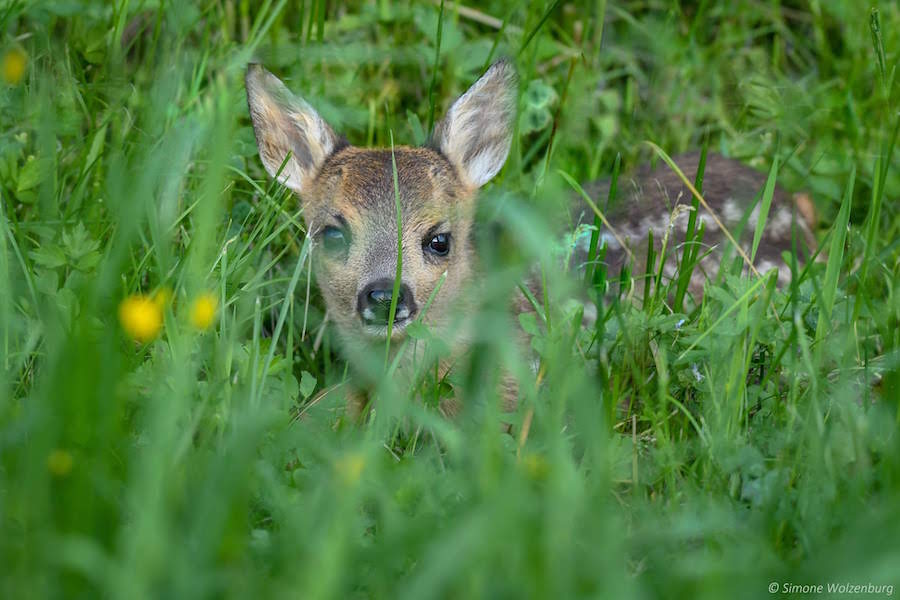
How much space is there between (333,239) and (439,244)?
407 mm

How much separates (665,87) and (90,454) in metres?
4.33

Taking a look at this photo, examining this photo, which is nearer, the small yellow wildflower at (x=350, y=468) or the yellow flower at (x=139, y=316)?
the small yellow wildflower at (x=350, y=468)

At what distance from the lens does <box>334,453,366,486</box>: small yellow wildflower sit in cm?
208

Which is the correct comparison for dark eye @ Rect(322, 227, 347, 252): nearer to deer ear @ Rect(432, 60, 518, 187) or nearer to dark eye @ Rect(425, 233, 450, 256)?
dark eye @ Rect(425, 233, 450, 256)

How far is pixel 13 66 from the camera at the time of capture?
13.7ft

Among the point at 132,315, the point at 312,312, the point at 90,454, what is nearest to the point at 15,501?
the point at 90,454

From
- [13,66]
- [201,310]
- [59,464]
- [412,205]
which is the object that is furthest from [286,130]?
[59,464]

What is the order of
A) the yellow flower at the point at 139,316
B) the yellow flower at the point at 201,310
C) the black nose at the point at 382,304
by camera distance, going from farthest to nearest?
the black nose at the point at 382,304 → the yellow flower at the point at 201,310 → the yellow flower at the point at 139,316

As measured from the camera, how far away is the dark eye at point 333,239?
448cm

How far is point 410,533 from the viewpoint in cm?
215

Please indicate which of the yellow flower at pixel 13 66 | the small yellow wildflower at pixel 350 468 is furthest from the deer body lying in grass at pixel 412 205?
the small yellow wildflower at pixel 350 468

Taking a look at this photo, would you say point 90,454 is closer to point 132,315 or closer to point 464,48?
point 132,315

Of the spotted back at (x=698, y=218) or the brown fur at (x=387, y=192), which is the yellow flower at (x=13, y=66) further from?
the spotted back at (x=698, y=218)

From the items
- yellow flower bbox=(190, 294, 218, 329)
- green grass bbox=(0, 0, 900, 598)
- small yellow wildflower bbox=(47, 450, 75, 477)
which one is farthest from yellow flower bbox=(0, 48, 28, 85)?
small yellow wildflower bbox=(47, 450, 75, 477)
